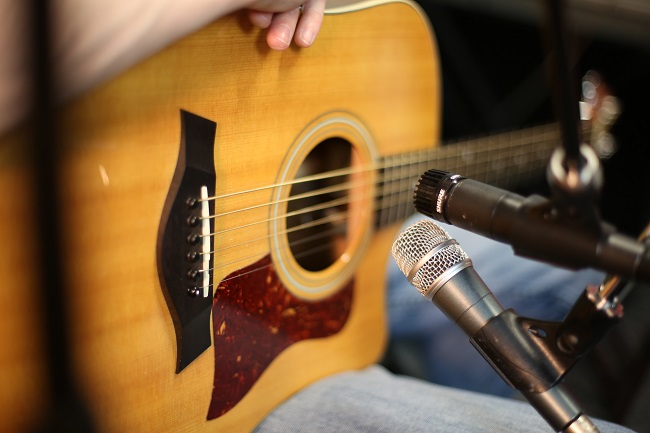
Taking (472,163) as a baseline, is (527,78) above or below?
above

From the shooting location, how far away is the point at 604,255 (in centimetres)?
45

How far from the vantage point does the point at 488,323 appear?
21.4 inches

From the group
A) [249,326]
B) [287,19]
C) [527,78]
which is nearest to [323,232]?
[249,326]

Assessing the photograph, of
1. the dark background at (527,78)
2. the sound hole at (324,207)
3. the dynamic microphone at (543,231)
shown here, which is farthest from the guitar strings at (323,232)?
the dark background at (527,78)

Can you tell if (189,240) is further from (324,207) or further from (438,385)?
(438,385)

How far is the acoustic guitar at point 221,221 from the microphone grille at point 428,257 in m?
0.21

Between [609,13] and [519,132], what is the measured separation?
499 mm

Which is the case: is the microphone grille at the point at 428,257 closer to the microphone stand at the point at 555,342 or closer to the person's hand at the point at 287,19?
the microphone stand at the point at 555,342

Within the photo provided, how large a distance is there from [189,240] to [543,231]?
1.15 feet

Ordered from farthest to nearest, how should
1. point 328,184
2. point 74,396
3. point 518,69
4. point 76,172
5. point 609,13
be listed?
point 518,69, point 609,13, point 328,184, point 76,172, point 74,396

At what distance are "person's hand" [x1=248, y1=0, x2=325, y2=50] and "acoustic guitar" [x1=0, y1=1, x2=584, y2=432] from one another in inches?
0.7

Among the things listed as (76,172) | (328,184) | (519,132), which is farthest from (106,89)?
(519,132)

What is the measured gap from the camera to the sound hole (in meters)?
0.83

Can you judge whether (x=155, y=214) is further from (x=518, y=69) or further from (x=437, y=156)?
(x=518, y=69)
